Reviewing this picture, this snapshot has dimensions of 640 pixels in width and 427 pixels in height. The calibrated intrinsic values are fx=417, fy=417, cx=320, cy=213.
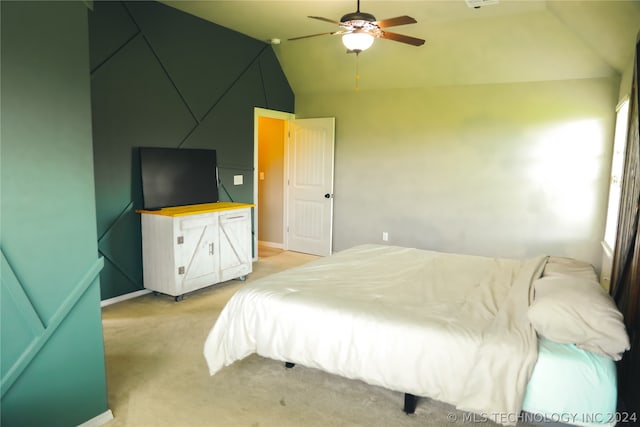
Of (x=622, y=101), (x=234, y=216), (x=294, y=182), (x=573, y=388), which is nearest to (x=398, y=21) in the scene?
(x=573, y=388)

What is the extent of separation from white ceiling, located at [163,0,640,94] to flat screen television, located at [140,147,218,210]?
5.18 ft

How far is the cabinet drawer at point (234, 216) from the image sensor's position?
15.1 feet

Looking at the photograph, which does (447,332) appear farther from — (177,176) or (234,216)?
(177,176)

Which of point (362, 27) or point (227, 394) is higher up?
point (362, 27)

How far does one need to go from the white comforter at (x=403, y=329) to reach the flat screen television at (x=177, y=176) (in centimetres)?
216

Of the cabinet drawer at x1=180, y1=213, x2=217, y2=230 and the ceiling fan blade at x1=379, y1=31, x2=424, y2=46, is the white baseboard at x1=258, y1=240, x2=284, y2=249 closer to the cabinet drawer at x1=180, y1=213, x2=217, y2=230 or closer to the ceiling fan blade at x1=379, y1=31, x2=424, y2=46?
the cabinet drawer at x1=180, y1=213, x2=217, y2=230

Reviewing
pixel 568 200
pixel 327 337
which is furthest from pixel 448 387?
pixel 568 200

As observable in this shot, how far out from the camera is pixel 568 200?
472cm

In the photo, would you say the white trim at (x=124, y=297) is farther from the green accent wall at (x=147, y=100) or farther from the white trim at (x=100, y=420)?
the white trim at (x=100, y=420)

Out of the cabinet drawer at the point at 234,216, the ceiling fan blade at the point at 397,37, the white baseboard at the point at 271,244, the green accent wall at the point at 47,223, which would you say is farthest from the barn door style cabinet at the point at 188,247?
the ceiling fan blade at the point at 397,37

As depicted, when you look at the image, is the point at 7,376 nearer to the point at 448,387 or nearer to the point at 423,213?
the point at 448,387

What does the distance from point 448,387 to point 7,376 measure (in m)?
2.06

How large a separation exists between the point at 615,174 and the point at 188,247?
14.6 ft

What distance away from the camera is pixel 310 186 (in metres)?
6.36
